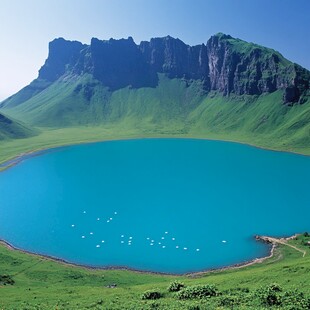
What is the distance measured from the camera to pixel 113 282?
77.1m

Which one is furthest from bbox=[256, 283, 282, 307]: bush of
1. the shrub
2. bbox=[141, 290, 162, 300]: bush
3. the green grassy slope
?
bbox=[141, 290, 162, 300]: bush

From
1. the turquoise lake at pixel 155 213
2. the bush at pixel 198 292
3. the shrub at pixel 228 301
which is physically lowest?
the shrub at pixel 228 301

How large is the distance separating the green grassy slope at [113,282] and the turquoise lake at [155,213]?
6.39 metres

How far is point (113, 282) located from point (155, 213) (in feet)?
149

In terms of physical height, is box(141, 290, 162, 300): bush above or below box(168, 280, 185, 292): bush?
below

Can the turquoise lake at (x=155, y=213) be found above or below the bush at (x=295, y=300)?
above

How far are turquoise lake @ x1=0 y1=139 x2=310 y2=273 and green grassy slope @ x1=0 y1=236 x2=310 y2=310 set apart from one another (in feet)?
21.0

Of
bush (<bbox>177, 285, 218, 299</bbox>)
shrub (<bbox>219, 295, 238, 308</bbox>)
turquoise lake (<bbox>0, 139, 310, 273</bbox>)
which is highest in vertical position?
turquoise lake (<bbox>0, 139, 310, 273</bbox>)

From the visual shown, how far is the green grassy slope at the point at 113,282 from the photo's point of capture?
45.3 metres

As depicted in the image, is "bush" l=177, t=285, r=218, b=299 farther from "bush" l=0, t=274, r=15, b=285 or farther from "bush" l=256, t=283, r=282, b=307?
"bush" l=0, t=274, r=15, b=285

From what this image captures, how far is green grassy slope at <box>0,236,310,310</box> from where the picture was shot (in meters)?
45.3

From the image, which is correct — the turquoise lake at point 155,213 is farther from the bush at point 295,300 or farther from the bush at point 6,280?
the bush at point 295,300

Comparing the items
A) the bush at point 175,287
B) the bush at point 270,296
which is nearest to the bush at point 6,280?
the bush at point 175,287

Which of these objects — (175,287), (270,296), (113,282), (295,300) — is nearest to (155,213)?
(113,282)
